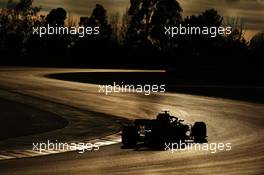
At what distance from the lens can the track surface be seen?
14469mm

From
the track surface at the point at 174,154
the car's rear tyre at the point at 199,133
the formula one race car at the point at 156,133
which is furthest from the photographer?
the car's rear tyre at the point at 199,133

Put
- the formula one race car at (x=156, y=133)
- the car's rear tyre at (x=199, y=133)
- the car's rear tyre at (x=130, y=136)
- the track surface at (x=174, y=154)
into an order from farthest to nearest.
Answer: the car's rear tyre at (x=199, y=133) < the car's rear tyre at (x=130, y=136) < the formula one race car at (x=156, y=133) < the track surface at (x=174, y=154)

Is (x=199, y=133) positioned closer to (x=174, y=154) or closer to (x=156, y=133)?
(x=156, y=133)

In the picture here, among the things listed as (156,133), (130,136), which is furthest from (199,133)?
(130,136)

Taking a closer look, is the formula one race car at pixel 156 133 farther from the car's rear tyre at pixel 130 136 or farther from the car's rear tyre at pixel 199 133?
the car's rear tyre at pixel 199 133

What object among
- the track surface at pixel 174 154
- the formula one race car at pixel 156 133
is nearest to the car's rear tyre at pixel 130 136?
the formula one race car at pixel 156 133

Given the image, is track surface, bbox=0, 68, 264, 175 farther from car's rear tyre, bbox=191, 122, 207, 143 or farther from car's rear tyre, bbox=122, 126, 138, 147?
car's rear tyre, bbox=191, 122, 207, 143

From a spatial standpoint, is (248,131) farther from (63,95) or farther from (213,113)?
(63,95)

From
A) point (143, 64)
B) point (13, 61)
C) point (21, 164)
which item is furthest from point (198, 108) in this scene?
point (13, 61)

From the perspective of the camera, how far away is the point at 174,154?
17078 millimetres

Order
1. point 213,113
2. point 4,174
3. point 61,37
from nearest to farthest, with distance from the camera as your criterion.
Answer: point 4,174, point 213,113, point 61,37

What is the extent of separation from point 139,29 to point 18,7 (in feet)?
104

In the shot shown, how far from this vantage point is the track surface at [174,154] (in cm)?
1447

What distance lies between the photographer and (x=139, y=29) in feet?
465
